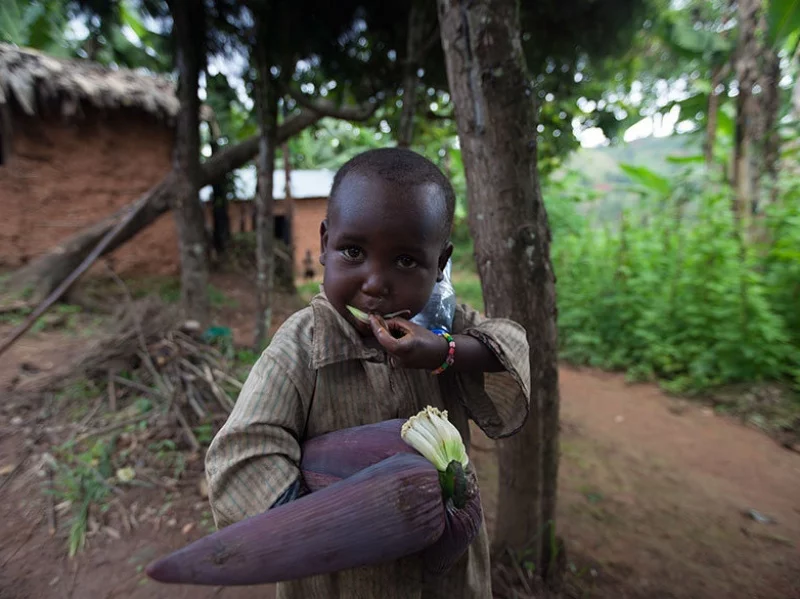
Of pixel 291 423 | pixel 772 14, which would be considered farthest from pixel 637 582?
pixel 772 14

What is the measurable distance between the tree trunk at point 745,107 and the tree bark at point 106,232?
450 cm

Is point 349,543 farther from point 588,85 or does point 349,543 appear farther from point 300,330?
point 588,85

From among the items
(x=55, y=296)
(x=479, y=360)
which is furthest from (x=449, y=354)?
(x=55, y=296)

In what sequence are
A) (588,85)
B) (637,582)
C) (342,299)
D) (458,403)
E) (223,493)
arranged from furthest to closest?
(588,85) < (637,582) < (458,403) < (342,299) < (223,493)

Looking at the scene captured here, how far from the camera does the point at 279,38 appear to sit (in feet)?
14.2

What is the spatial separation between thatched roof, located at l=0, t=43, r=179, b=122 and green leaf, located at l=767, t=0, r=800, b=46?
6.63 metres

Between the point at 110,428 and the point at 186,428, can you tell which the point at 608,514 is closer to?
the point at 186,428

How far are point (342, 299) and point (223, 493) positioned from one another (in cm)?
40

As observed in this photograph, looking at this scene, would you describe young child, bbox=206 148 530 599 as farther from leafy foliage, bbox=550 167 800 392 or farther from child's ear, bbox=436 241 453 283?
leafy foliage, bbox=550 167 800 392

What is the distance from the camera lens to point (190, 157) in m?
4.73

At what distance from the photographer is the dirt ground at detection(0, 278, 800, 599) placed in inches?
92.3

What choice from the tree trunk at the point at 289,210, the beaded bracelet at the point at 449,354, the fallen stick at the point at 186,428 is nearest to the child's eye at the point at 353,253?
the beaded bracelet at the point at 449,354

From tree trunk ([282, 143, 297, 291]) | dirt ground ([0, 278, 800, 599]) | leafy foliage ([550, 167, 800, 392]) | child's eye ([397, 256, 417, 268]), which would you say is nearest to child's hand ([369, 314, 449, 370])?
child's eye ([397, 256, 417, 268])

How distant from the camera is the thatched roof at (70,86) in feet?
16.8
